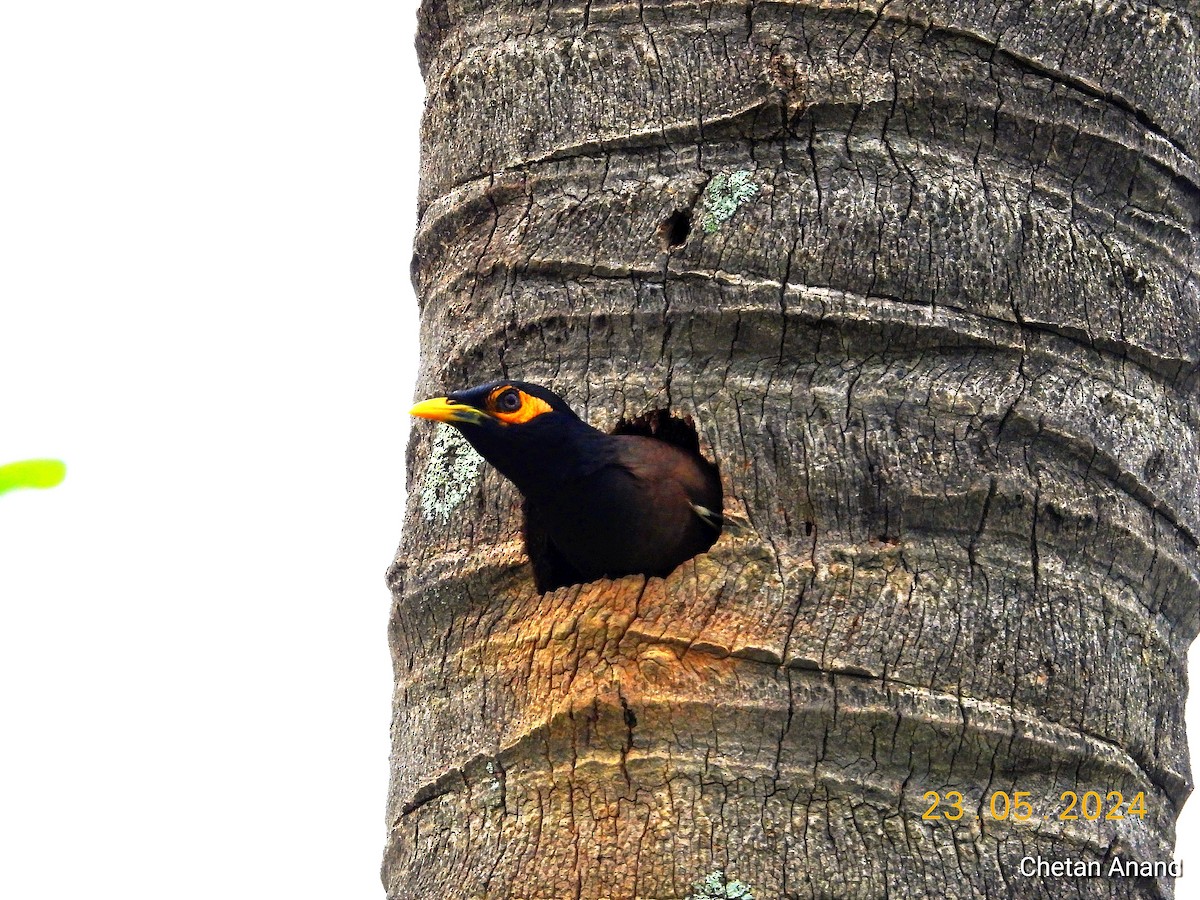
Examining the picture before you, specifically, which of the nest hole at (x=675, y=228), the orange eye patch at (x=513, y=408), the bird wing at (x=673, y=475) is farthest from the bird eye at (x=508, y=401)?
the nest hole at (x=675, y=228)

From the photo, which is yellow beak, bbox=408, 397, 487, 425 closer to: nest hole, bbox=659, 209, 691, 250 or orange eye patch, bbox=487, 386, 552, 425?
orange eye patch, bbox=487, 386, 552, 425

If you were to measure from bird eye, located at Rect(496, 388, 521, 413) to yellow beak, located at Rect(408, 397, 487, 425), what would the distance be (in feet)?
0.17

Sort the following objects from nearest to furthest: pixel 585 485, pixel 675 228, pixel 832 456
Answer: pixel 832 456
pixel 675 228
pixel 585 485

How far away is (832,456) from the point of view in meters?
2.57

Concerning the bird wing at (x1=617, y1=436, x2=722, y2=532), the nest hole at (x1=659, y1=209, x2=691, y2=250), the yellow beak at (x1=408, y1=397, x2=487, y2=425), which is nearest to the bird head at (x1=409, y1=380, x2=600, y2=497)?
the yellow beak at (x1=408, y1=397, x2=487, y2=425)

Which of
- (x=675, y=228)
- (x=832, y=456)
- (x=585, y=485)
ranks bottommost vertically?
(x=832, y=456)

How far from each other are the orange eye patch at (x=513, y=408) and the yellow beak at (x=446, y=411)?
45 mm

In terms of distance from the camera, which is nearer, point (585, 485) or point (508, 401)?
point (508, 401)

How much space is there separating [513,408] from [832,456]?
67cm

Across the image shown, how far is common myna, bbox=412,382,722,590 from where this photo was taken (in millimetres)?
2865

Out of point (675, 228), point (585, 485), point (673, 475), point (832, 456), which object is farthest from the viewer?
point (585, 485)

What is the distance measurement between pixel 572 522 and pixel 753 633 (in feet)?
2.19

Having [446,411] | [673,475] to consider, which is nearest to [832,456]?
[673,475]

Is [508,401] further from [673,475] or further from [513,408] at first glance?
[673,475]
